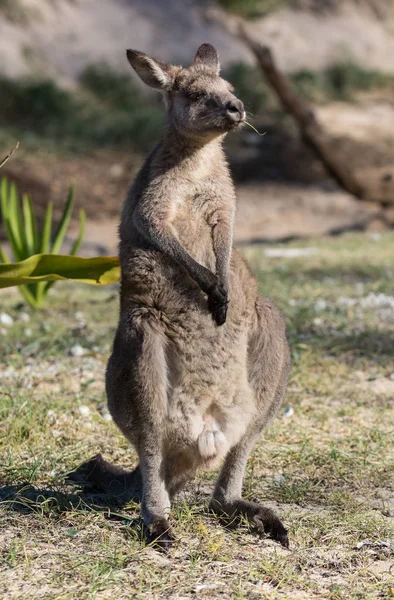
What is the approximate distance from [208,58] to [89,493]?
1.87 meters

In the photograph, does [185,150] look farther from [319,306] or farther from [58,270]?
[319,306]

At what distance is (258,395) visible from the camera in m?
3.20

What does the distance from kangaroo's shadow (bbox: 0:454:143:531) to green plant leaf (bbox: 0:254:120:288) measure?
865 mm

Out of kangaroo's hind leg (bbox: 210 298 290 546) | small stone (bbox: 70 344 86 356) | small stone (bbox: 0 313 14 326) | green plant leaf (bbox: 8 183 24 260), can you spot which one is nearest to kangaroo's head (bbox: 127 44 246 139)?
kangaroo's hind leg (bbox: 210 298 290 546)

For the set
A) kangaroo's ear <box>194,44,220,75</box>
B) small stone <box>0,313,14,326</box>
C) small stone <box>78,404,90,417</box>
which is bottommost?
small stone <box>0,313,14,326</box>

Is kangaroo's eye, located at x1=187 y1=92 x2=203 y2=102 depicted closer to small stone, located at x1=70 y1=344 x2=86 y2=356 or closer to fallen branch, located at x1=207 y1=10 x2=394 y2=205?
Answer: small stone, located at x1=70 y1=344 x2=86 y2=356

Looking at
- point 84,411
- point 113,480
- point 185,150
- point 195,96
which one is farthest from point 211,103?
point 84,411

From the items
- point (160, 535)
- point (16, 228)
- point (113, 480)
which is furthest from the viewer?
point (16, 228)

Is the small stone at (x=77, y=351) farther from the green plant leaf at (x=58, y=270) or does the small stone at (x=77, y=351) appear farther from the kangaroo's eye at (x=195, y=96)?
the kangaroo's eye at (x=195, y=96)

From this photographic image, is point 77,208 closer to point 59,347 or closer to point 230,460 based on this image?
point 59,347

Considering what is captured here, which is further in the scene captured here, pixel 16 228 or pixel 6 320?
pixel 16 228

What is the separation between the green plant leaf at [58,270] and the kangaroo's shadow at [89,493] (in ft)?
2.84

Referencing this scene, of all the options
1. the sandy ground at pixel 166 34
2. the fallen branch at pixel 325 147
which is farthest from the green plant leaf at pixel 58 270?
the sandy ground at pixel 166 34

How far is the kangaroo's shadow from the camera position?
3.12 m
